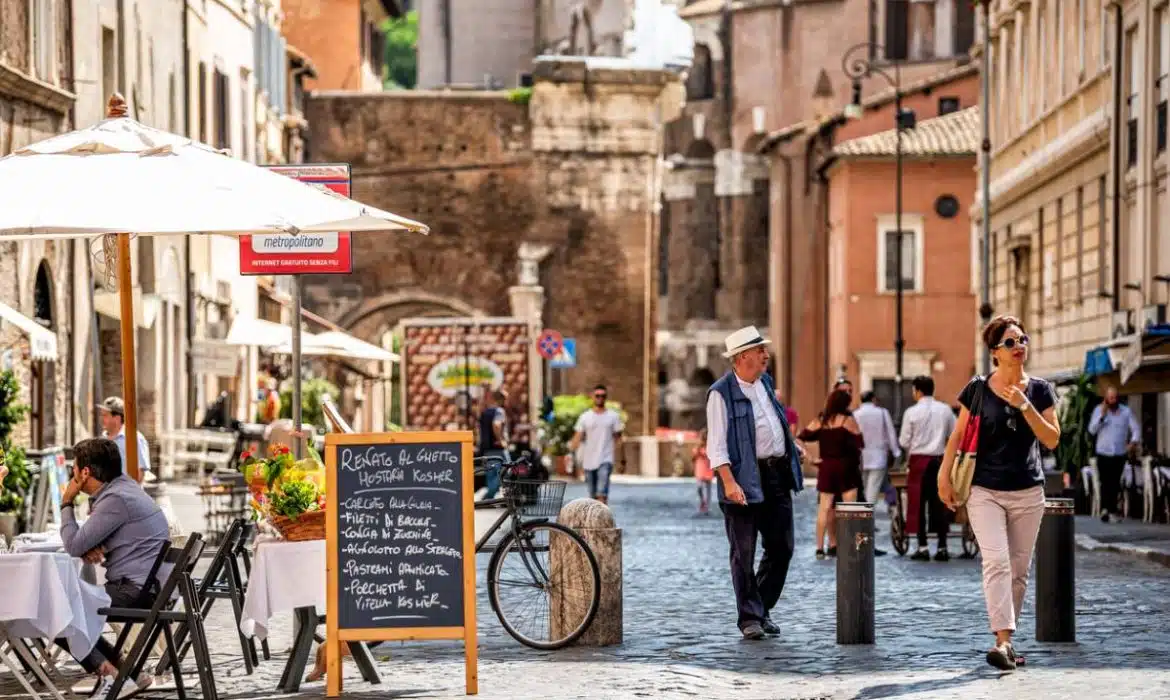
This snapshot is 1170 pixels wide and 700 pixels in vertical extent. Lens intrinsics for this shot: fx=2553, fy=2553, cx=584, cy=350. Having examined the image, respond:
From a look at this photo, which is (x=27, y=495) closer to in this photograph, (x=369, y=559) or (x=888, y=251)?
(x=369, y=559)

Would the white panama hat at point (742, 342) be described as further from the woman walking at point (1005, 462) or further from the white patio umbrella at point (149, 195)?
the white patio umbrella at point (149, 195)

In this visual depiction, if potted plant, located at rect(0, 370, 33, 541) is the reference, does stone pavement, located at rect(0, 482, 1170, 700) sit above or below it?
below

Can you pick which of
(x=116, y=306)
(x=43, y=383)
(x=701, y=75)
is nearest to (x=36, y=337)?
(x=43, y=383)

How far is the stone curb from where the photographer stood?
67.3 ft

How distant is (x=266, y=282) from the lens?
46312 mm

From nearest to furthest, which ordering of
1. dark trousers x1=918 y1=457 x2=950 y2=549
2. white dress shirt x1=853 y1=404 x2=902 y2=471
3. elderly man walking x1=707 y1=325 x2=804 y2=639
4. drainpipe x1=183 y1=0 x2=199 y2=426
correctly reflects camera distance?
1. elderly man walking x1=707 y1=325 x2=804 y2=639
2. dark trousers x1=918 y1=457 x2=950 y2=549
3. white dress shirt x1=853 y1=404 x2=902 y2=471
4. drainpipe x1=183 y1=0 x2=199 y2=426

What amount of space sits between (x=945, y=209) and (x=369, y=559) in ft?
162

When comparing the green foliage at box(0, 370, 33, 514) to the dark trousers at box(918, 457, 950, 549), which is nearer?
the green foliage at box(0, 370, 33, 514)

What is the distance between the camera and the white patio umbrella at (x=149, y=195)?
11.2 m

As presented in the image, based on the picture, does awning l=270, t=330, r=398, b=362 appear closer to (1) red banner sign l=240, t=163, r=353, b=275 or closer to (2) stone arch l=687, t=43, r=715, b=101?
(1) red banner sign l=240, t=163, r=353, b=275

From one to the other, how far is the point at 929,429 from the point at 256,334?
14966mm

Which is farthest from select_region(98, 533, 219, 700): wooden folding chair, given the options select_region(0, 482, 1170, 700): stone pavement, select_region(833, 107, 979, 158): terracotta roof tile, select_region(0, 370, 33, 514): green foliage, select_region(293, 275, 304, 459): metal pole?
select_region(833, 107, 979, 158): terracotta roof tile

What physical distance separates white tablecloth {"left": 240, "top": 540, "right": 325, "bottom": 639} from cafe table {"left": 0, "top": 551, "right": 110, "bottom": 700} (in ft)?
2.57

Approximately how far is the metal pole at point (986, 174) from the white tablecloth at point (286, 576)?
3033 cm
